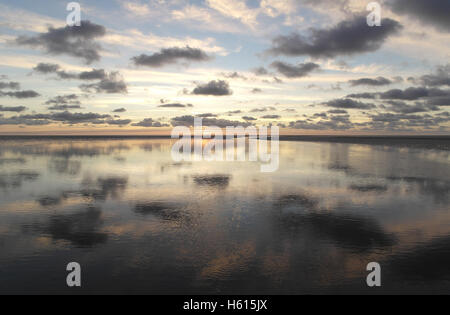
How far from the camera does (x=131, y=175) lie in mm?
34469

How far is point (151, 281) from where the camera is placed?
1070 cm

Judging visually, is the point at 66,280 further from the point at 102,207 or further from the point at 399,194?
the point at 399,194

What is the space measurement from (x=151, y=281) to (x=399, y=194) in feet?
72.4

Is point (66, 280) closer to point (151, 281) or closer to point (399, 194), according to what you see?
point (151, 281)

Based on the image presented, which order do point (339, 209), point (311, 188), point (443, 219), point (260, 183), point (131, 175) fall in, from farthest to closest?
point (131, 175) → point (260, 183) → point (311, 188) → point (339, 209) → point (443, 219)

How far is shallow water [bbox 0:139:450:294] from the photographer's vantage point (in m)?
10.7

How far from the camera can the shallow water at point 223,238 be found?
423 inches

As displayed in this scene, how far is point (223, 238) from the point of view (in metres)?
14.8

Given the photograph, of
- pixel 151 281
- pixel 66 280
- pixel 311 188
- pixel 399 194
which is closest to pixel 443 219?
pixel 399 194

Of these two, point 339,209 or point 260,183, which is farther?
point 260,183
